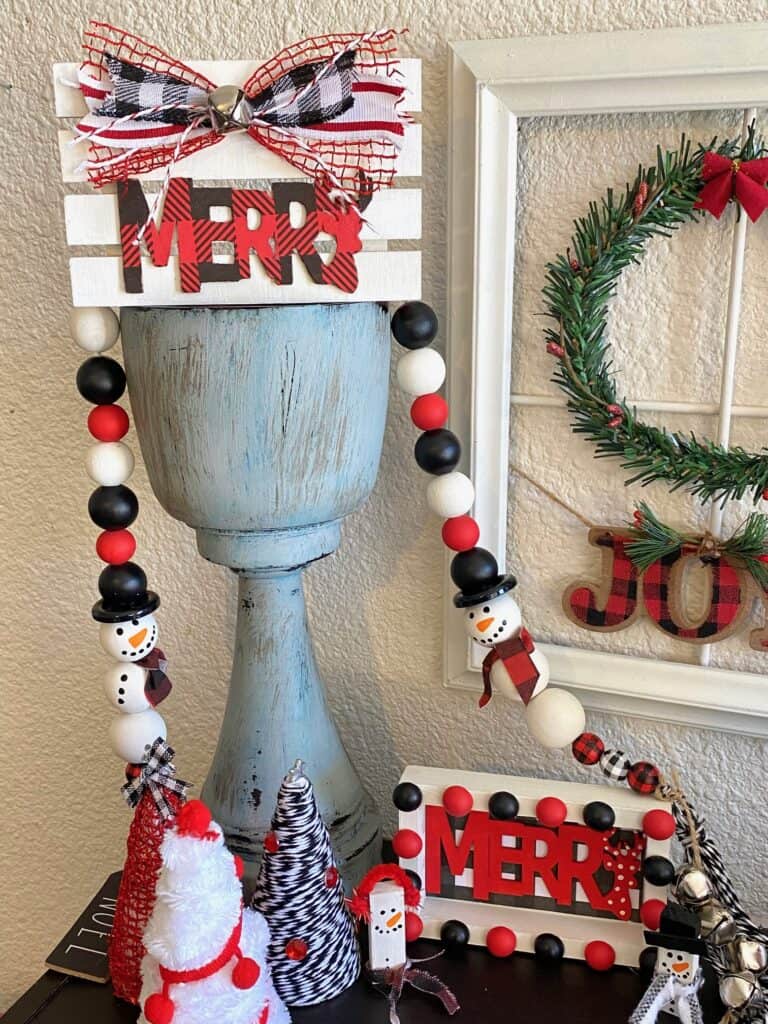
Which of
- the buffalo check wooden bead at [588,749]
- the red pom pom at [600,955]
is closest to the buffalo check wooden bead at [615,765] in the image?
the buffalo check wooden bead at [588,749]

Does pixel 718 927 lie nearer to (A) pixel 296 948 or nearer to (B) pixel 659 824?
(B) pixel 659 824

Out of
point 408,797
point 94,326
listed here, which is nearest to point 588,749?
point 408,797

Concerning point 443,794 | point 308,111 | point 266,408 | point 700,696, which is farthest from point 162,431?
point 700,696

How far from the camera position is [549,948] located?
2.19 feet

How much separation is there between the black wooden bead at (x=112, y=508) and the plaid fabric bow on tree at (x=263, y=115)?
0.70 ft

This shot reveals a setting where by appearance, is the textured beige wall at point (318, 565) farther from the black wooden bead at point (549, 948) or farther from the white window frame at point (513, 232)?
the black wooden bead at point (549, 948)

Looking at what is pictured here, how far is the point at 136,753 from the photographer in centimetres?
67

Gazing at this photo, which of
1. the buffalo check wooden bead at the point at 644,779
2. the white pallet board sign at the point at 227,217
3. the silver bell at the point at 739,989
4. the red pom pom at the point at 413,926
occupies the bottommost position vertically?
the red pom pom at the point at 413,926

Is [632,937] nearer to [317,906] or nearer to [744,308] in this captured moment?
[317,906]

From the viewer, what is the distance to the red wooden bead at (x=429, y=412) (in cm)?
64

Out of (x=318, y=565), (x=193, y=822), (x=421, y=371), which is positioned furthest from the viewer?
(x=318, y=565)

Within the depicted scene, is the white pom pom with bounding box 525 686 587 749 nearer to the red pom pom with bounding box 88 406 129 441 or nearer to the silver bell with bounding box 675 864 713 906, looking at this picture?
the silver bell with bounding box 675 864 713 906

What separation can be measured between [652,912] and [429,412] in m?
0.38

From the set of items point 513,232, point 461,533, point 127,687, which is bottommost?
point 127,687
